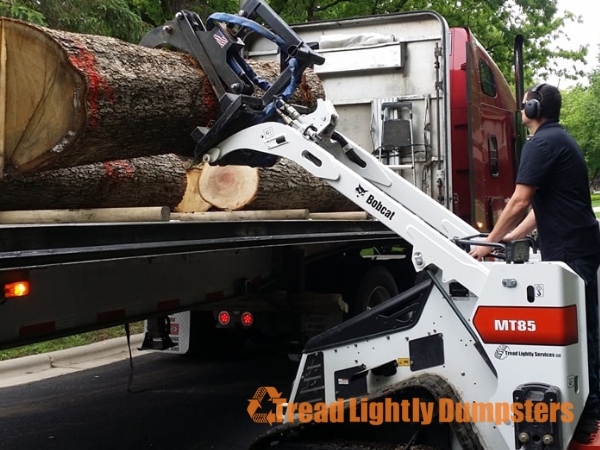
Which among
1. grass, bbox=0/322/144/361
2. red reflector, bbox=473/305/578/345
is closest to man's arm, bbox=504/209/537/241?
red reflector, bbox=473/305/578/345

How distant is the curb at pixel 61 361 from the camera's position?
23.1 ft

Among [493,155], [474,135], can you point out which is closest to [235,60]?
[474,135]

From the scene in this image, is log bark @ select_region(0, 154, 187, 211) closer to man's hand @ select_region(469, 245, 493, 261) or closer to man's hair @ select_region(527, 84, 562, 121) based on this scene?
man's hand @ select_region(469, 245, 493, 261)

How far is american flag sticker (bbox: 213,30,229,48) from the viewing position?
437 centimetres

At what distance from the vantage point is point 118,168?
488 centimetres

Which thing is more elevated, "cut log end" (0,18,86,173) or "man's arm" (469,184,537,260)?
"cut log end" (0,18,86,173)

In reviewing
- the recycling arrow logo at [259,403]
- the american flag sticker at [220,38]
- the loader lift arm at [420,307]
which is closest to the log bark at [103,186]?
the loader lift arm at [420,307]

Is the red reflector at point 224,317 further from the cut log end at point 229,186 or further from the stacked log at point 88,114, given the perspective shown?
the stacked log at point 88,114

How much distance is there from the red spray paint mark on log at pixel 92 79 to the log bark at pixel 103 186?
56cm

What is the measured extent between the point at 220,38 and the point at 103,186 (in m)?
1.21

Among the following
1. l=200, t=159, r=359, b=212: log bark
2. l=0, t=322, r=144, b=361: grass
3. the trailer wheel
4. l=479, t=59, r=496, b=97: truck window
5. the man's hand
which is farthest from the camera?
l=479, t=59, r=496, b=97: truck window

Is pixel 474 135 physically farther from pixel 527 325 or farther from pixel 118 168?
pixel 527 325

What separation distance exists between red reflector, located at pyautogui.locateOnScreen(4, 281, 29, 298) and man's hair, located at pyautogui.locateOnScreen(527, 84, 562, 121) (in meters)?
2.69

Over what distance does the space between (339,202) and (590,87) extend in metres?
52.2
